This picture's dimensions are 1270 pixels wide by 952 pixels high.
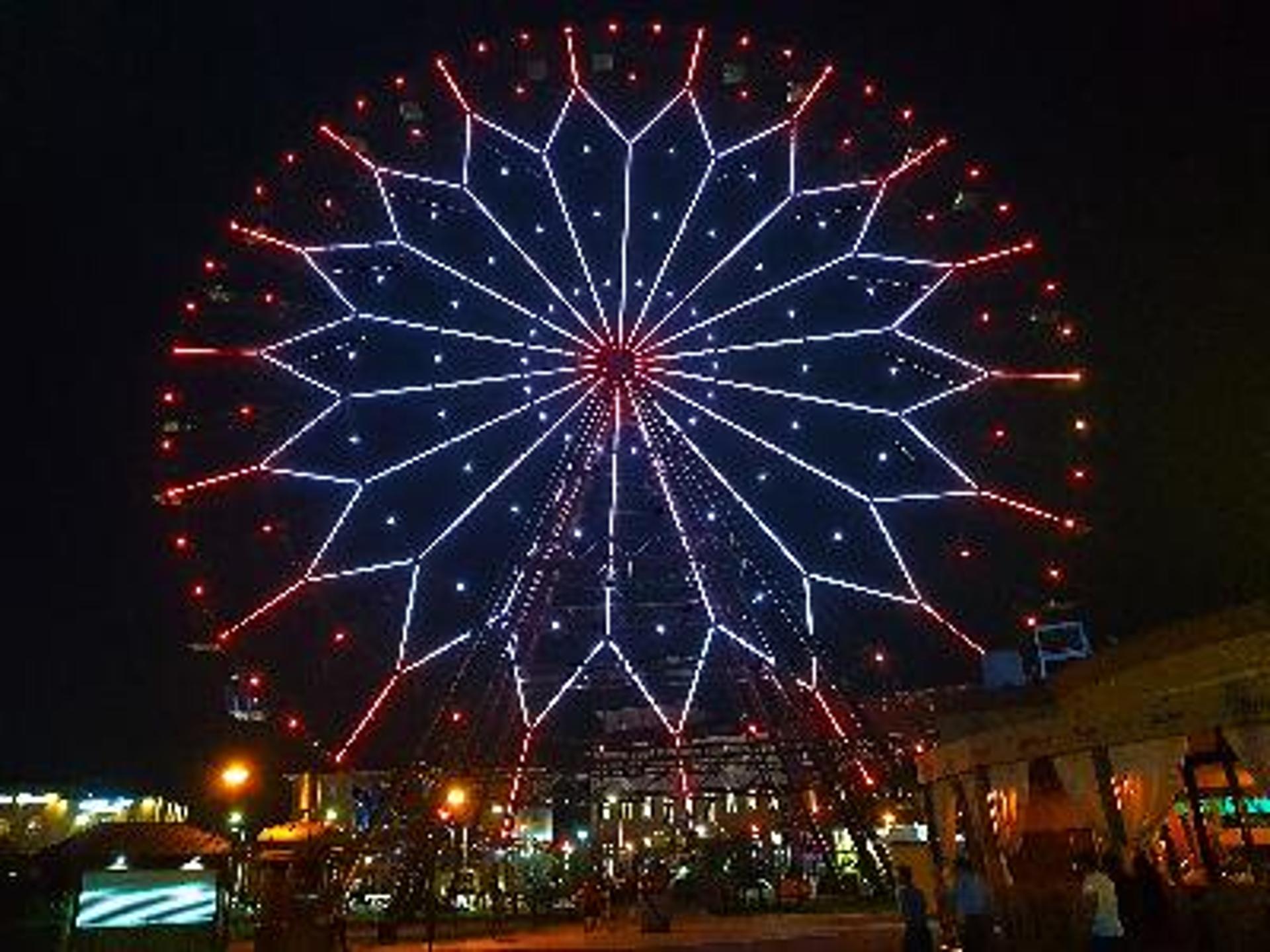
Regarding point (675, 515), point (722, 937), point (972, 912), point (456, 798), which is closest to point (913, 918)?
point (972, 912)

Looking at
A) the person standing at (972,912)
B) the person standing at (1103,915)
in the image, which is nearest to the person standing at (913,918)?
the person standing at (972,912)

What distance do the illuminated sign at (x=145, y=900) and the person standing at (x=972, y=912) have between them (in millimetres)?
9966

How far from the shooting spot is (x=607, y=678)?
84.3ft

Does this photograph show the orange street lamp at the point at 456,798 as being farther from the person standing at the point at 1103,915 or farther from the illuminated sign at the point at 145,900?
the person standing at the point at 1103,915

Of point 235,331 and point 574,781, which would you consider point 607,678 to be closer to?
point 574,781

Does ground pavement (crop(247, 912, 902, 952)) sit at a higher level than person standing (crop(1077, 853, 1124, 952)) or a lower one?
higher

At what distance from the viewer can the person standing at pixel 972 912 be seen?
13.6 metres

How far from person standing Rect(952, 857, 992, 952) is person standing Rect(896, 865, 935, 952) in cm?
38

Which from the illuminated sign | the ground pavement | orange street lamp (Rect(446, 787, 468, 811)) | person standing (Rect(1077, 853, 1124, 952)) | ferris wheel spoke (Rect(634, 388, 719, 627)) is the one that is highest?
ferris wheel spoke (Rect(634, 388, 719, 627))

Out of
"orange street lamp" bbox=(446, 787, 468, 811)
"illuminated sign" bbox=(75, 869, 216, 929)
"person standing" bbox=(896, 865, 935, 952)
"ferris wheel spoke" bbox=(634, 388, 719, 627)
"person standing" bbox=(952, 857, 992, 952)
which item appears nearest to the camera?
"person standing" bbox=(952, 857, 992, 952)

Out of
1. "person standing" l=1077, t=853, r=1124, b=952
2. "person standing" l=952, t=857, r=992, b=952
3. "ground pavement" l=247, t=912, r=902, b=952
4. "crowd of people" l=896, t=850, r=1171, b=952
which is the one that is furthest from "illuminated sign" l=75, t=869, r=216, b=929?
"person standing" l=1077, t=853, r=1124, b=952

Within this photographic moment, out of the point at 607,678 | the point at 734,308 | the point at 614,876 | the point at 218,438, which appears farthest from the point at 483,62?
the point at 614,876

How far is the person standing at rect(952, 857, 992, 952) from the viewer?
1364 centimetres

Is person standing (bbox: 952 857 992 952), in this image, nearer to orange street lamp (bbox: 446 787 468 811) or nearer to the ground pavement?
the ground pavement
